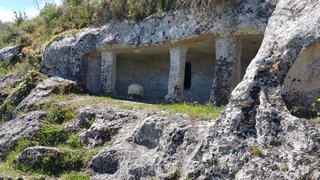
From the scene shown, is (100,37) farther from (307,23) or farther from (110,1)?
(307,23)

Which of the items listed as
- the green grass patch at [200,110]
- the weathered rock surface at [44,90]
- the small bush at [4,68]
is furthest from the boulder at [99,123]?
the small bush at [4,68]

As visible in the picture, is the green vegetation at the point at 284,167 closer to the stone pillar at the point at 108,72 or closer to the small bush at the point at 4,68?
the stone pillar at the point at 108,72

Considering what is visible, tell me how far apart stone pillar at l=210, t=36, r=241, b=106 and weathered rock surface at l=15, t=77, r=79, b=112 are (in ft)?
15.3

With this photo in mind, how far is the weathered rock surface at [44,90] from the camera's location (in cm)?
1238

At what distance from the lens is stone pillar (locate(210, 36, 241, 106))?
11.2 meters

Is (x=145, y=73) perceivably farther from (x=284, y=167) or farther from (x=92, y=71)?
(x=284, y=167)

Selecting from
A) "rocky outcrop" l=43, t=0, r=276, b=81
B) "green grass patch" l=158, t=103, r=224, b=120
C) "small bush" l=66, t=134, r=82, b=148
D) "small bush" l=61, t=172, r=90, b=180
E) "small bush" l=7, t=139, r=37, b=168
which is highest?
"rocky outcrop" l=43, t=0, r=276, b=81

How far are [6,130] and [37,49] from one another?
20.2ft

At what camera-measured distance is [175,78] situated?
495 inches

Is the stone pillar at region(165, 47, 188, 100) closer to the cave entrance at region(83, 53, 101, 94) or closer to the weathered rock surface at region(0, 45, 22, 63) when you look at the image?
the cave entrance at region(83, 53, 101, 94)

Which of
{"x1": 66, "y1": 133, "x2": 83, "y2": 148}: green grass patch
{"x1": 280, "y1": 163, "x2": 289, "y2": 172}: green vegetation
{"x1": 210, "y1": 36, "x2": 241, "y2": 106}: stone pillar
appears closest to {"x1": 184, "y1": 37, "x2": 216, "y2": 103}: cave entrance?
{"x1": 210, "y1": 36, "x2": 241, "y2": 106}: stone pillar

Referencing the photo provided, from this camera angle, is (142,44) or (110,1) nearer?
(142,44)

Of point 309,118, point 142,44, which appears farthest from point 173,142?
point 142,44

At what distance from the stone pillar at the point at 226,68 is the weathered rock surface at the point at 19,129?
4347 mm
